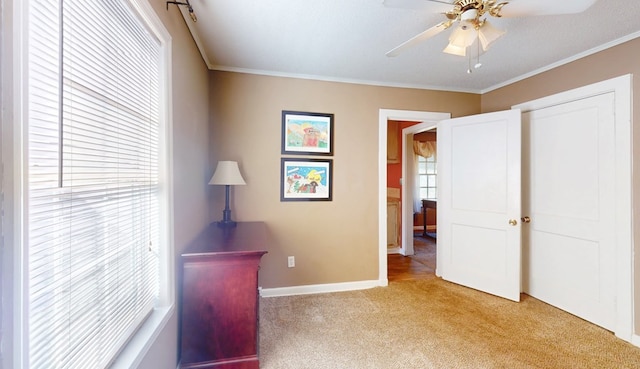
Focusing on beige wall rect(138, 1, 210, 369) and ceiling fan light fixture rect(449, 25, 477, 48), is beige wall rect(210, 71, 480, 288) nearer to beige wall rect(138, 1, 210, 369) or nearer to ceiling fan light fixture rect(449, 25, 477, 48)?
beige wall rect(138, 1, 210, 369)

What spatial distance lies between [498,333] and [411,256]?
80.5 inches

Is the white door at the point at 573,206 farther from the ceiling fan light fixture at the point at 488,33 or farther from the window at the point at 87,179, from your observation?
the window at the point at 87,179

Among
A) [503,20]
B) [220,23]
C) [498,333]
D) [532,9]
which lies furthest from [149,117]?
[498,333]

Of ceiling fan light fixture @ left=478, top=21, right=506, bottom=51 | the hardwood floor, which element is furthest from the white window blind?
the hardwood floor

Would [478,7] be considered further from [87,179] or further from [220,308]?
[220,308]

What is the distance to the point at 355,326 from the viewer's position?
214 centimetres

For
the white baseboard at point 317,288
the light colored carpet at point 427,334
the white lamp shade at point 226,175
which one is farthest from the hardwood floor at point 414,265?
the white lamp shade at point 226,175

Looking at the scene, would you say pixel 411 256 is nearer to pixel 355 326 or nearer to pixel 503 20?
pixel 355 326

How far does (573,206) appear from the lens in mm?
2309

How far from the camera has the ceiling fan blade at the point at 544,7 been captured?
49.4 inches

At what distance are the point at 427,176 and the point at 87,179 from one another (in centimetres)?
611

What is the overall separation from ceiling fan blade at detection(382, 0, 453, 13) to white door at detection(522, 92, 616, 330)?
1.81 metres

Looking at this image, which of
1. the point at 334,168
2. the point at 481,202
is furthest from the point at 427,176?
the point at 334,168

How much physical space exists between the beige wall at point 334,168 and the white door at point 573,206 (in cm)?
119
